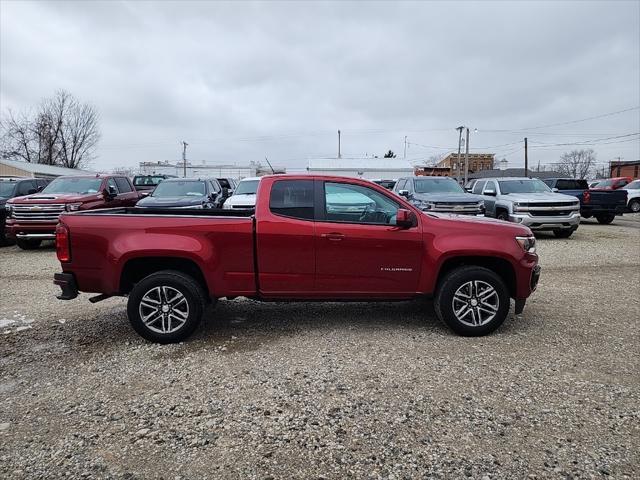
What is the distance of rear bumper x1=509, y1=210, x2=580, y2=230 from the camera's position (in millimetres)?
12156

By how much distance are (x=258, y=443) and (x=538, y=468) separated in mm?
1745

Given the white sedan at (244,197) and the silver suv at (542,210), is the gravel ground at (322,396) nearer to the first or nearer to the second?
the white sedan at (244,197)

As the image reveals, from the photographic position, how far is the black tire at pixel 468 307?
4.71 m

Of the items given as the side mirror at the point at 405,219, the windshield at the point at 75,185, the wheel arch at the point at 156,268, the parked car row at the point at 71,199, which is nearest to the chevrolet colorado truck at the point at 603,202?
the parked car row at the point at 71,199

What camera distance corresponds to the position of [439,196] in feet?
40.2

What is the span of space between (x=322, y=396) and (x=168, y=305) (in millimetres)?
1987

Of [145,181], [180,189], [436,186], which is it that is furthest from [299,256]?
[145,181]

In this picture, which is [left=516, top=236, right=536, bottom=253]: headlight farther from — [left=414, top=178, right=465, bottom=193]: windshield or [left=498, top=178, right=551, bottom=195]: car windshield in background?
[left=498, top=178, right=551, bottom=195]: car windshield in background

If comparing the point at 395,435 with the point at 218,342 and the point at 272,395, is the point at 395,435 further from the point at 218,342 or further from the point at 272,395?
the point at 218,342

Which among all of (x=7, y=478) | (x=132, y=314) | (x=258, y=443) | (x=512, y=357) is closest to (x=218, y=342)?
(x=132, y=314)

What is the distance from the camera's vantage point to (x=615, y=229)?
15.5 m

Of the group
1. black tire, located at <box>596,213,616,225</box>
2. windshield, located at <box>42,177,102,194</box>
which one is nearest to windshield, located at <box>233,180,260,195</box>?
windshield, located at <box>42,177,102,194</box>

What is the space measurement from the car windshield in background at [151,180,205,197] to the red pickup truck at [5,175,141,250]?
129 centimetres

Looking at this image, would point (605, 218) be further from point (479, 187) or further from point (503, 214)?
point (503, 214)
